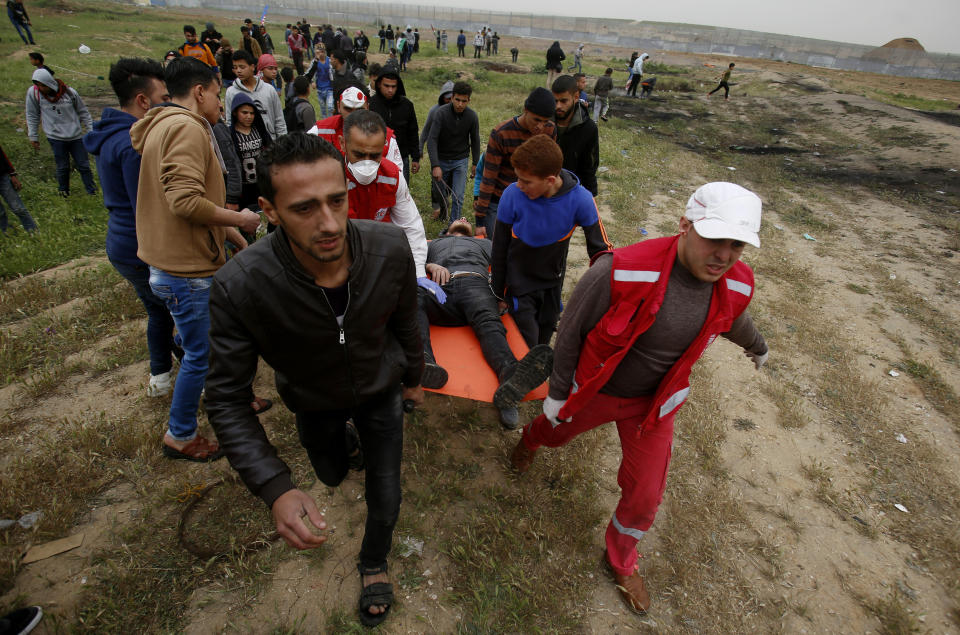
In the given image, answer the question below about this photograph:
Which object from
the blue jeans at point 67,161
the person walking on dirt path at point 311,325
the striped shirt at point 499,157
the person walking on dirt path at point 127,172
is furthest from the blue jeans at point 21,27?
the person walking on dirt path at point 311,325

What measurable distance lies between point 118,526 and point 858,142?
18721 mm

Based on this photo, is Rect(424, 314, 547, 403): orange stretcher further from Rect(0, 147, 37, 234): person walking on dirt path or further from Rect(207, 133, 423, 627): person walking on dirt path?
Rect(0, 147, 37, 234): person walking on dirt path

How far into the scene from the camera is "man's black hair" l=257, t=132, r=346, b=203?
1.52 metres

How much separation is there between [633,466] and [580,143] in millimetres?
3174

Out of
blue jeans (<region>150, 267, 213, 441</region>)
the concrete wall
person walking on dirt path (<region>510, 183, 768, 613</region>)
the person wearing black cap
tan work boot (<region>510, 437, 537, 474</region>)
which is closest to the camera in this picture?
person walking on dirt path (<region>510, 183, 768, 613</region>)

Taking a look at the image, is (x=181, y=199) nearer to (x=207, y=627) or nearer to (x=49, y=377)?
A: (x=207, y=627)

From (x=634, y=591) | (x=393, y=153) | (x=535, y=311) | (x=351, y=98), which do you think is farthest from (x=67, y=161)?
(x=634, y=591)

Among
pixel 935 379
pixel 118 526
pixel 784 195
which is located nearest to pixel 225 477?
pixel 118 526

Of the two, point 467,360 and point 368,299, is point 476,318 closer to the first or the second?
point 467,360

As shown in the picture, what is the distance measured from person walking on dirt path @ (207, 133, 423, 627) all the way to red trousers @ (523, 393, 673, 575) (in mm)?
1052

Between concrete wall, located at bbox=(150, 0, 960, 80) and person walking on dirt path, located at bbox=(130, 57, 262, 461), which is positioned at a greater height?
concrete wall, located at bbox=(150, 0, 960, 80)

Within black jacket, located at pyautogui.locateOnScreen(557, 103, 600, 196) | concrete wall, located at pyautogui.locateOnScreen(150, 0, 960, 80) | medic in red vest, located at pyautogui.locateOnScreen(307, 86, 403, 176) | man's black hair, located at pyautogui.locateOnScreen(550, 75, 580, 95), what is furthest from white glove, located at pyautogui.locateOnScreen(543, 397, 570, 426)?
concrete wall, located at pyautogui.locateOnScreen(150, 0, 960, 80)

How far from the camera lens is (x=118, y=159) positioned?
103 inches

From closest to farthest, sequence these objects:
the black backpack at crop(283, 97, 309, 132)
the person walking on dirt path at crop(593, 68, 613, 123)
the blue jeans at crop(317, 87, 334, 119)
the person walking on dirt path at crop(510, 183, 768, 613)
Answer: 1. the person walking on dirt path at crop(510, 183, 768, 613)
2. the black backpack at crop(283, 97, 309, 132)
3. the blue jeans at crop(317, 87, 334, 119)
4. the person walking on dirt path at crop(593, 68, 613, 123)
